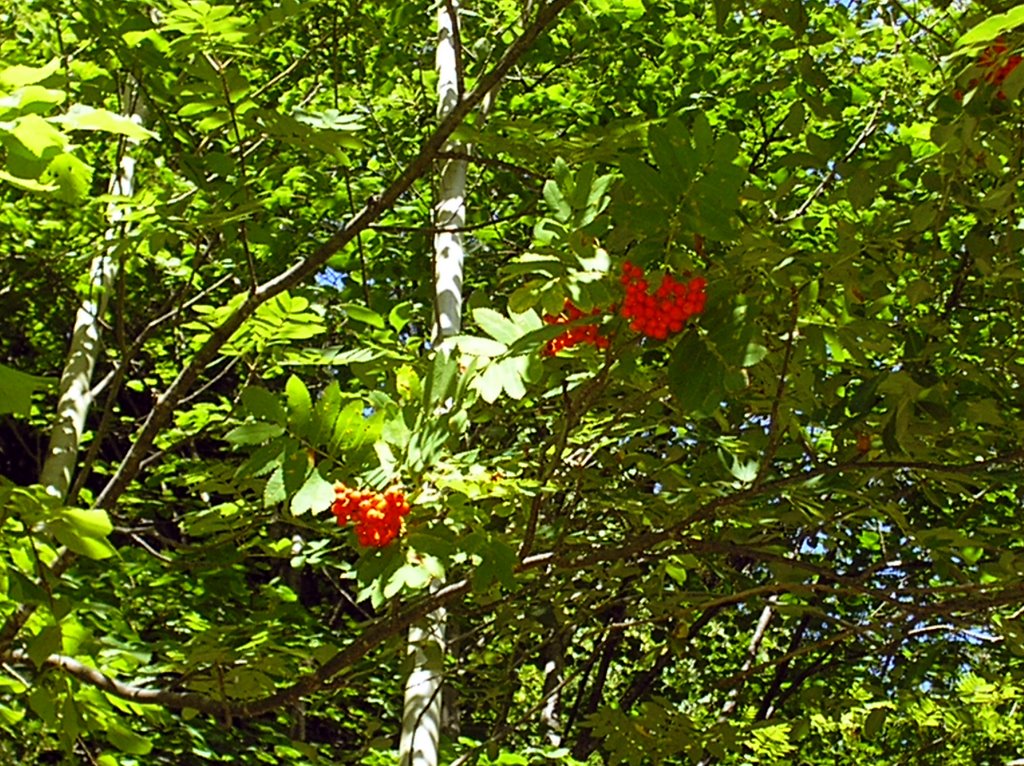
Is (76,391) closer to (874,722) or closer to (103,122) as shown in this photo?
(874,722)

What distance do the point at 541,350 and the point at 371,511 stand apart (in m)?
0.43

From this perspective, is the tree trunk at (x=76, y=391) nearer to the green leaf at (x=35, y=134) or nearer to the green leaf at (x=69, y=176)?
the green leaf at (x=69, y=176)

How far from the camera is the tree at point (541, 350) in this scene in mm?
1794

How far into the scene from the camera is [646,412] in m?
2.62

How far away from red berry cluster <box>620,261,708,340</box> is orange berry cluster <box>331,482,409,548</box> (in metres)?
0.49

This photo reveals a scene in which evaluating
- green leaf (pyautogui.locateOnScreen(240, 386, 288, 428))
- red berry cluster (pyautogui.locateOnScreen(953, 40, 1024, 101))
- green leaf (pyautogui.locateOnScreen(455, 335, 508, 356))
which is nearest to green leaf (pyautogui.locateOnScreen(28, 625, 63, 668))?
green leaf (pyautogui.locateOnScreen(240, 386, 288, 428))

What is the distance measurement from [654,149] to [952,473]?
0.94 meters

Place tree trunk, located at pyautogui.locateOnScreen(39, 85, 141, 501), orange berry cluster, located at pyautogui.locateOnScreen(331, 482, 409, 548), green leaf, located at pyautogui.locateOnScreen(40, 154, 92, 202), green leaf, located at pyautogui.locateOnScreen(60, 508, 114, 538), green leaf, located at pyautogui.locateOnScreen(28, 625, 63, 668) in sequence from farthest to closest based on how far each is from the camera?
tree trunk, located at pyautogui.locateOnScreen(39, 85, 141, 501), green leaf, located at pyautogui.locateOnScreen(28, 625, 63, 668), orange berry cluster, located at pyautogui.locateOnScreen(331, 482, 409, 548), green leaf, located at pyautogui.locateOnScreen(60, 508, 114, 538), green leaf, located at pyautogui.locateOnScreen(40, 154, 92, 202)

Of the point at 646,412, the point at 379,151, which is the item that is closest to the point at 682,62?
the point at 379,151

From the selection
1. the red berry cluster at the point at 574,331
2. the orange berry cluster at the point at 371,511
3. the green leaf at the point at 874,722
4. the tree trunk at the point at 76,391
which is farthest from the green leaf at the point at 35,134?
the green leaf at the point at 874,722

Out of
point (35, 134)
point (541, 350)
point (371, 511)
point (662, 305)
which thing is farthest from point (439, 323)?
point (35, 134)

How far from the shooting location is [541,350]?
2.02 m

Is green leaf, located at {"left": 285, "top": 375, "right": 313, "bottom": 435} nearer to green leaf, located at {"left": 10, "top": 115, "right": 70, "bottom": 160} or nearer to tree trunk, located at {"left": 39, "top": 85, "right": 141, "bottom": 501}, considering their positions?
green leaf, located at {"left": 10, "top": 115, "right": 70, "bottom": 160}

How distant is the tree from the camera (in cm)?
179
